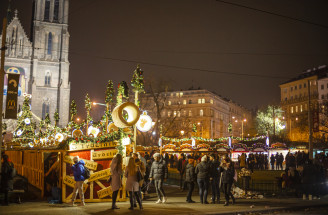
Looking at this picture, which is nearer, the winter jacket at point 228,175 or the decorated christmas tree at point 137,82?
the winter jacket at point 228,175

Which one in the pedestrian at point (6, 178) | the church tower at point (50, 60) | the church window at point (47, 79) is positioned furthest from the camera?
the church window at point (47, 79)

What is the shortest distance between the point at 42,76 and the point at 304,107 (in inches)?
2364

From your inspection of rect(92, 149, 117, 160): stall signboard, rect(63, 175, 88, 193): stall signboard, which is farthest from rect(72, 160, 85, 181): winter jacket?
rect(92, 149, 117, 160): stall signboard

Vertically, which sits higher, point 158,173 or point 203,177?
point 158,173

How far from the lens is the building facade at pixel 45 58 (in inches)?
2680

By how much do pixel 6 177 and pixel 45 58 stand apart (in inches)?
2465

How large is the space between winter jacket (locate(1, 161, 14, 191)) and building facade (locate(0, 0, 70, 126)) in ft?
193

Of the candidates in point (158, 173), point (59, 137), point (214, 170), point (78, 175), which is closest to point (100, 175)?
point (78, 175)

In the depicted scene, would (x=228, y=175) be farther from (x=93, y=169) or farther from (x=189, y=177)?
(x=93, y=169)

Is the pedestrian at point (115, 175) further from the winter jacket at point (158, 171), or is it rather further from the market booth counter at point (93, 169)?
the winter jacket at point (158, 171)

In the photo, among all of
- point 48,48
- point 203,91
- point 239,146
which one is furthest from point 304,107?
point 48,48

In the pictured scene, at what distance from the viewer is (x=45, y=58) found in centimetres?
6981

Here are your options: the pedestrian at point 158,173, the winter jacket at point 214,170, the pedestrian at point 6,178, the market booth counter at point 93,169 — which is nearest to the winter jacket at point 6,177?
the pedestrian at point 6,178

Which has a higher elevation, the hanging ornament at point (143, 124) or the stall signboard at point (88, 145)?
the hanging ornament at point (143, 124)
